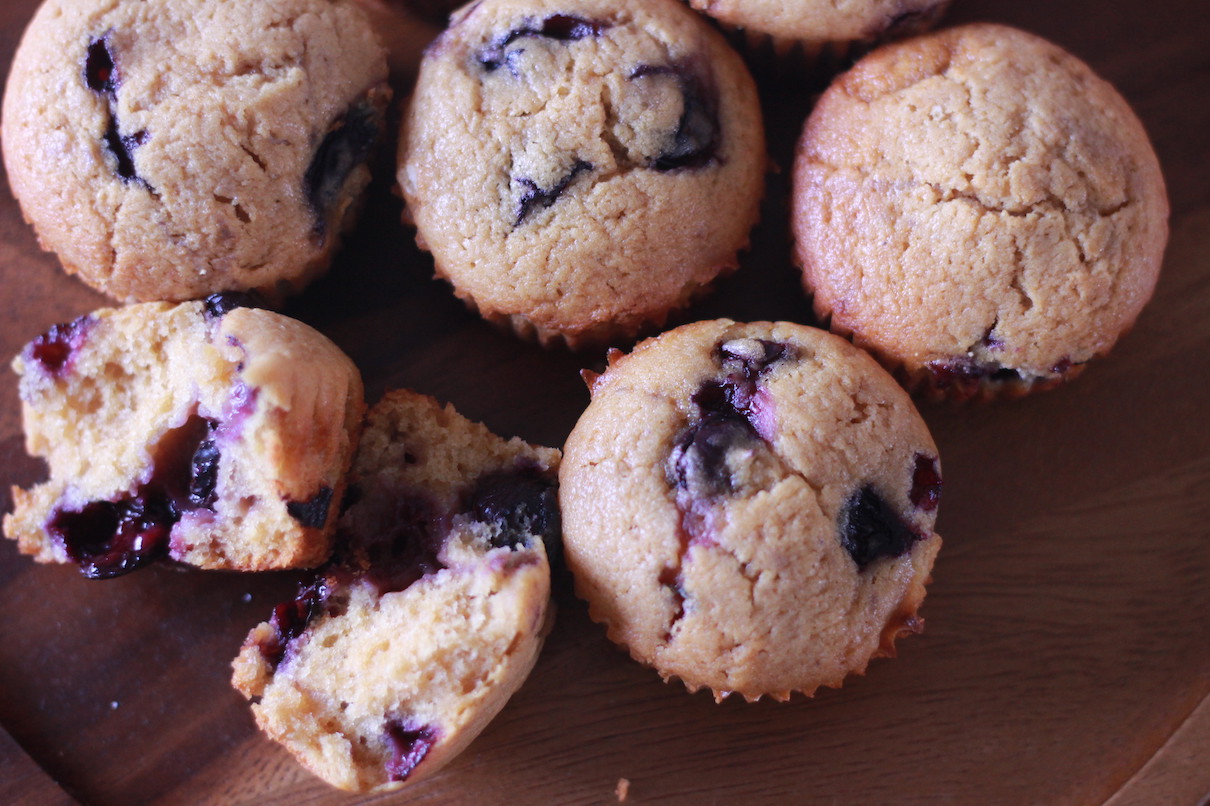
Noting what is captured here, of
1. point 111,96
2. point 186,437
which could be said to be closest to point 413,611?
point 186,437

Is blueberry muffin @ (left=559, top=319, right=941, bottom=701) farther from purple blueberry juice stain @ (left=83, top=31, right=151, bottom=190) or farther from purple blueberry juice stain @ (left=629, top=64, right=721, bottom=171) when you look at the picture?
purple blueberry juice stain @ (left=83, top=31, right=151, bottom=190)

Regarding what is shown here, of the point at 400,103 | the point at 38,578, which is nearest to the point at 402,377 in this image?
the point at 400,103

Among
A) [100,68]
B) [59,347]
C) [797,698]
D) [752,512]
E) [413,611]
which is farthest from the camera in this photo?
[797,698]

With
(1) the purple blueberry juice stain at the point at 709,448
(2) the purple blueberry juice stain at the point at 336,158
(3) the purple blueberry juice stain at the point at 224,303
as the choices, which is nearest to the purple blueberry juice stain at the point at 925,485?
(1) the purple blueberry juice stain at the point at 709,448

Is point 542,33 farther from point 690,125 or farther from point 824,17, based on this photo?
point 824,17

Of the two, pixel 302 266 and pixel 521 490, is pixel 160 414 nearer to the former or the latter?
Answer: pixel 302 266

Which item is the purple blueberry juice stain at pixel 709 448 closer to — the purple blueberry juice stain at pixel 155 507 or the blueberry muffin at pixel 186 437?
the blueberry muffin at pixel 186 437
